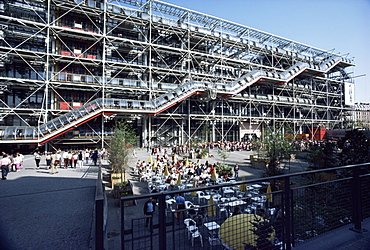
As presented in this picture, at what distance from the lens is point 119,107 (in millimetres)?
23156

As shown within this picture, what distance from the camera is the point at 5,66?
878 inches

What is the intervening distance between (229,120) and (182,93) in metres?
11.7

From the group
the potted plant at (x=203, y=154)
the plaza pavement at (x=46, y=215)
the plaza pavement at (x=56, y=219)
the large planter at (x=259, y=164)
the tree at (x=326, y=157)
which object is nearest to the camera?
the plaza pavement at (x=56, y=219)

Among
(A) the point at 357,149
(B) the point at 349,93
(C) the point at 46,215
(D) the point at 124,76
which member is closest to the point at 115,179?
(C) the point at 46,215

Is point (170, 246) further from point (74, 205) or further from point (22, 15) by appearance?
point (22, 15)

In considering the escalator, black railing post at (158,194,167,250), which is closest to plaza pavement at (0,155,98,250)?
black railing post at (158,194,167,250)

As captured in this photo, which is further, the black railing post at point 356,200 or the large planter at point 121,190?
the large planter at point 121,190

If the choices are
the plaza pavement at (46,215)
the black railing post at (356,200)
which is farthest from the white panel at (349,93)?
the plaza pavement at (46,215)

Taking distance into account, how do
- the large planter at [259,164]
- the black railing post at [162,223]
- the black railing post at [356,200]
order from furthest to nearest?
the large planter at [259,164]
the black railing post at [356,200]
the black railing post at [162,223]

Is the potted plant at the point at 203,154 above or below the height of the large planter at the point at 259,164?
above

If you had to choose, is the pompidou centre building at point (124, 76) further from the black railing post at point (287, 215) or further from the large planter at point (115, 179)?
the black railing post at point (287, 215)

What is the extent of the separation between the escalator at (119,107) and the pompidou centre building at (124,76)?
104 millimetres

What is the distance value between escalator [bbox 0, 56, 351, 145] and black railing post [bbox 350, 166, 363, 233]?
71.4ft

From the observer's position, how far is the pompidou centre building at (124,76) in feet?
71.6
